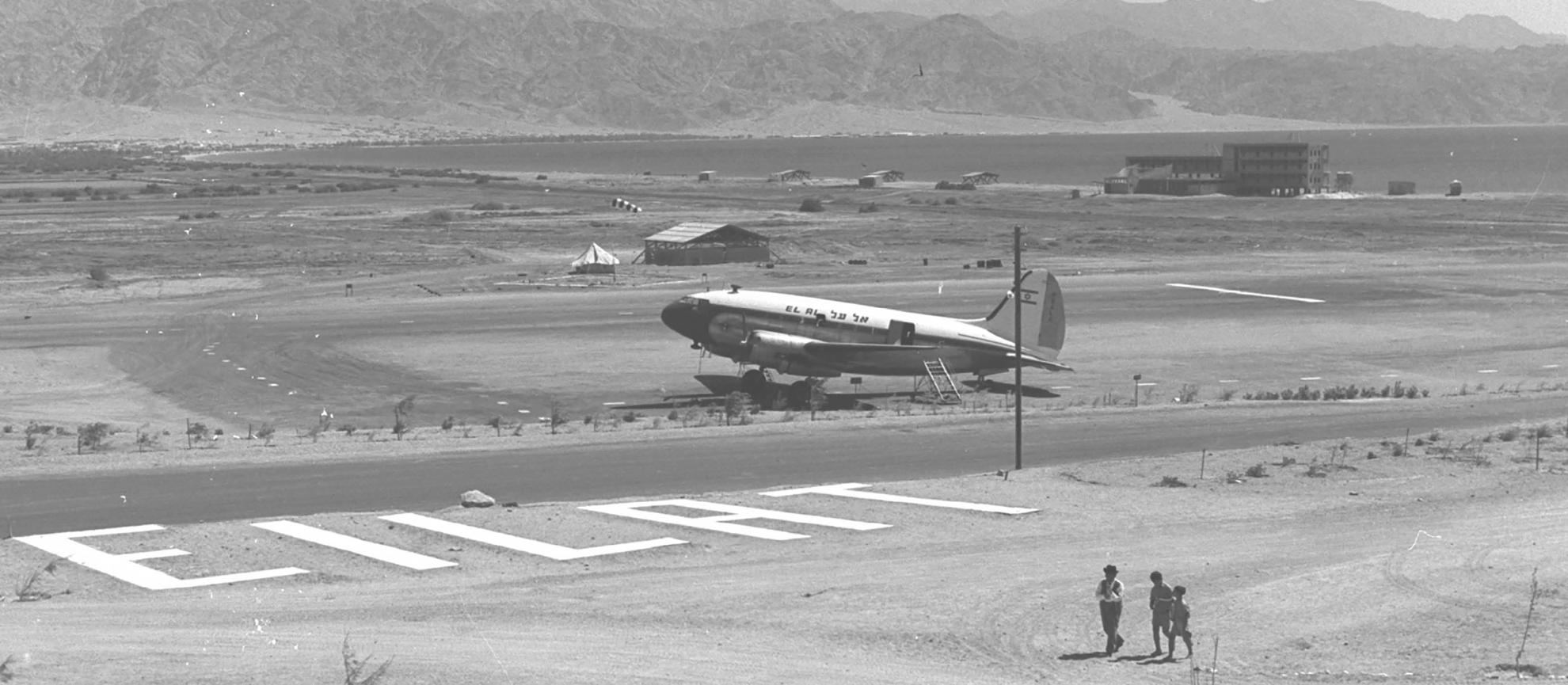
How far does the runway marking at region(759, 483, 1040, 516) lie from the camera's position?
4150 centimetres

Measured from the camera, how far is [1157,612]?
2884cm

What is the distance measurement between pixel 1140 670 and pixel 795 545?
35.0ft

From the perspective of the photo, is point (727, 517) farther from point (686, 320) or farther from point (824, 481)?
point (686, 320)

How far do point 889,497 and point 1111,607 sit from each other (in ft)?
47.1

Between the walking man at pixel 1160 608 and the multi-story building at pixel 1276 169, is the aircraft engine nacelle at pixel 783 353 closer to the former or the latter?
the walking man at pixel 1160 608

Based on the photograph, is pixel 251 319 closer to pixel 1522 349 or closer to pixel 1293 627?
pixel 1522 349

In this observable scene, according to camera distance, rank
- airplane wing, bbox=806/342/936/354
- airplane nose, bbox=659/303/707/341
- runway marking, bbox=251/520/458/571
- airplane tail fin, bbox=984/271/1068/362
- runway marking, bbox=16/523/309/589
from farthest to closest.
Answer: airplane nose, bbox=659/303/707/341, airplane tail fin, bbox=984/271/1068/362, airplane wing, bbox=806/342/936/354, runway marking, bbox=251/520/458/571, runway marking, bbox=16/523/309/589

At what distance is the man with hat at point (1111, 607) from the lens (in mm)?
28891

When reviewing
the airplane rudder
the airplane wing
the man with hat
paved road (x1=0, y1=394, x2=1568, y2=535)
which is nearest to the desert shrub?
paved road (x1=0, y1=394, x2=1568, y2=535)

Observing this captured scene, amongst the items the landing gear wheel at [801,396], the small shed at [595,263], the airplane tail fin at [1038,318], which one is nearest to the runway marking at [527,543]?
the landing gear wheel at [801,396]

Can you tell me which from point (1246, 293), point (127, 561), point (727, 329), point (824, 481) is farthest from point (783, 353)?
point (1246, 293)

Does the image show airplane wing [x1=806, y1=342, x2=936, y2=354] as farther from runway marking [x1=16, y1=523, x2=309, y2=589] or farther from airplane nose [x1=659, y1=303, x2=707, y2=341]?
runway marking [x1=16, y1=523, x2=309, y2=589]

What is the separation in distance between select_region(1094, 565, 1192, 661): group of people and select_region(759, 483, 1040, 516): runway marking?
11.9 meters

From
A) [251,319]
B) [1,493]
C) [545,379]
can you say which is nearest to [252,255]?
[251,319]
